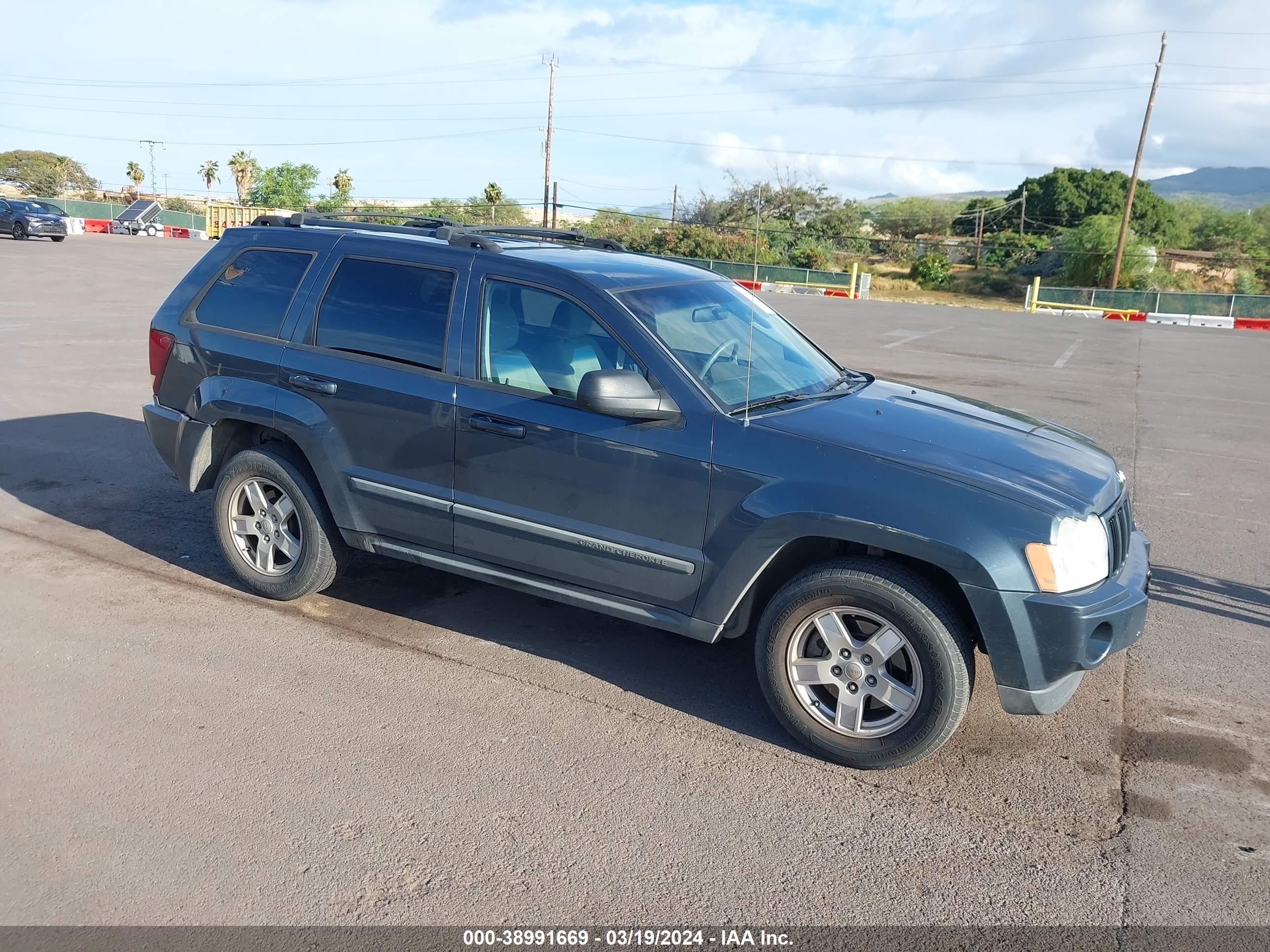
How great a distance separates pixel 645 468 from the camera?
4250 mm

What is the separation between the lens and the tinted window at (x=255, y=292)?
5359 millimetres

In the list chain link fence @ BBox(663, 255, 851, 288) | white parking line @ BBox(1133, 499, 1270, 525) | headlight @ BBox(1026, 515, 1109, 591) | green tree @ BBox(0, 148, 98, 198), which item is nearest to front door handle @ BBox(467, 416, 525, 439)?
headlight @ BBox(1026, 515, 1109, 591)

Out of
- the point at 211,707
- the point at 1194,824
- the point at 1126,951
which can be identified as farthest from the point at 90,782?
the point at 1194,824

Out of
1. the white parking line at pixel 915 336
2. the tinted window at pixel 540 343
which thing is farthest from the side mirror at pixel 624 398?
the white parking line at pixel 915 336

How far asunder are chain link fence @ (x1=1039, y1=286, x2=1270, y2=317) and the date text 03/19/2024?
40511mm

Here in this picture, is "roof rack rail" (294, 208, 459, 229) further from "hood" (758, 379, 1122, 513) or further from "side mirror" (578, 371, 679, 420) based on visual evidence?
"hood" (758, 379, 1122, 513)

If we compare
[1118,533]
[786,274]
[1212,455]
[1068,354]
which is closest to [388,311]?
[1118,533]

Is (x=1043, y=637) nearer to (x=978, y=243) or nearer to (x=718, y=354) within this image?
(x=718, y=354)

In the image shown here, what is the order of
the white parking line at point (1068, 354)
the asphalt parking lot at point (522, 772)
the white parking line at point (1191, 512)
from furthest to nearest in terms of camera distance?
the white parking line at point (1068, 354), the white parking line at point (1191, 512), the asphalt parking lot at point (522, 772)

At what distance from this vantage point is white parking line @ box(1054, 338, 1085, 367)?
18719mm

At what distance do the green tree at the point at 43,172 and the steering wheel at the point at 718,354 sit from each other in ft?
330

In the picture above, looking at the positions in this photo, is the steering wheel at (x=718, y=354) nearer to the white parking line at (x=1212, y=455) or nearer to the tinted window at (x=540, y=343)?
the tinted window at (x=540, y=343)

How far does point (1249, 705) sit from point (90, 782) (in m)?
4.68

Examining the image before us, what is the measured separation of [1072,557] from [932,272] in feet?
189
